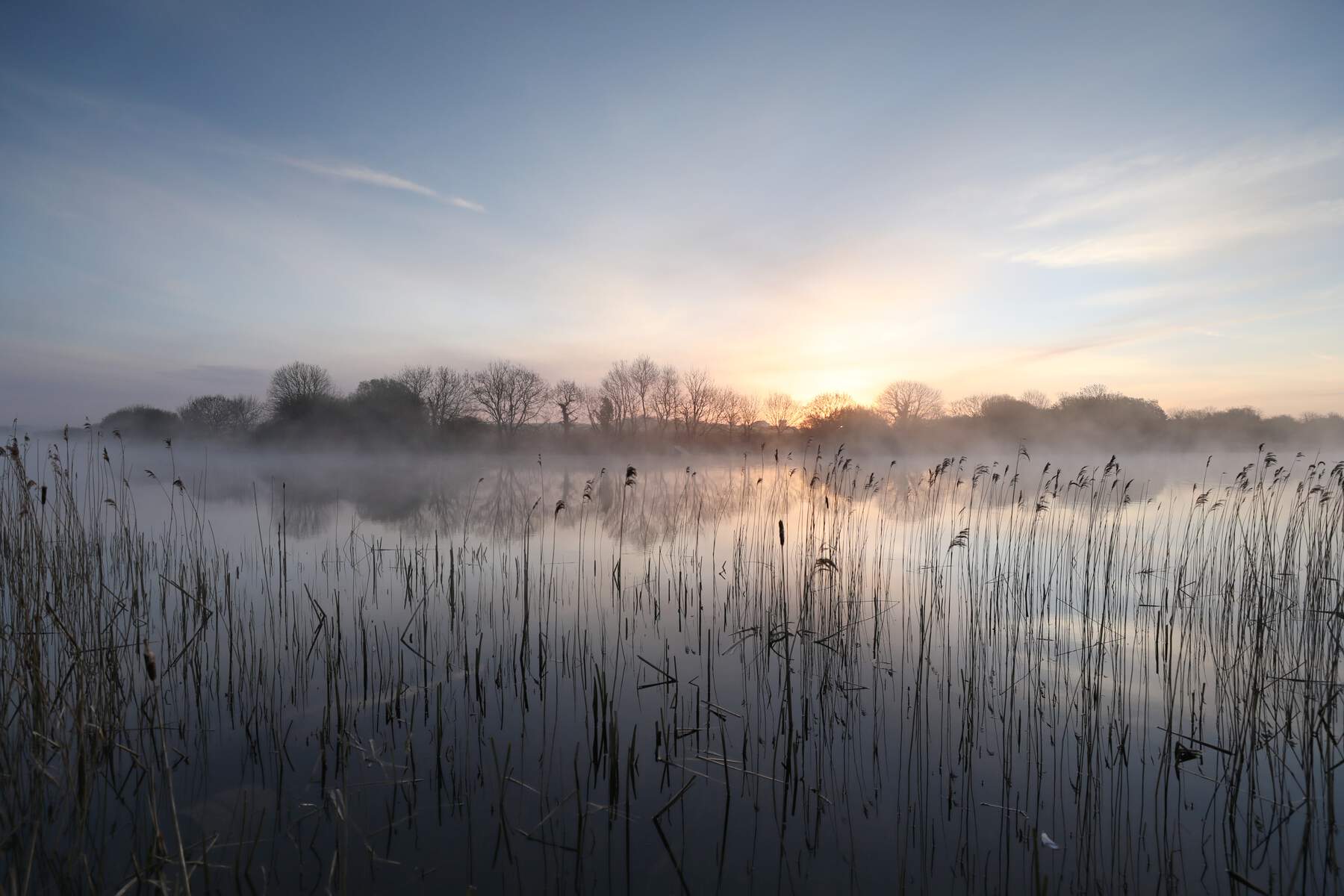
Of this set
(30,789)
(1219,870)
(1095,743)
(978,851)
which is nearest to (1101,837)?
(1219,870)

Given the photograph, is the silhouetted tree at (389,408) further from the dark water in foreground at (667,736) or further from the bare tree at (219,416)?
the dark water in foreground at (667,736)

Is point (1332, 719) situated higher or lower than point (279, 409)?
lower

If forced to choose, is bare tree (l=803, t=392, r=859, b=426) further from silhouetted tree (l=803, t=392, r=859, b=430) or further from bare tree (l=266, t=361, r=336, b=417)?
bare tree (l=266, t=361, r=336, b=417)

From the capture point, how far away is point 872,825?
2852mm

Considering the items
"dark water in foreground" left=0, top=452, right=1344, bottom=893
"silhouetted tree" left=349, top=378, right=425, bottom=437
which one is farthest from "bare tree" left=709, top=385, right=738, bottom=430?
"dark water in foreground" left=0, top=452, right=1344, bottom=893

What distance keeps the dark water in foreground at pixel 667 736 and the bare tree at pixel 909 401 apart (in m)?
51.5

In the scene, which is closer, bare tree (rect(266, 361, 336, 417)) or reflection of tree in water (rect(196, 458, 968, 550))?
reflection of tree in water (rect(196, 458, 968, 550))

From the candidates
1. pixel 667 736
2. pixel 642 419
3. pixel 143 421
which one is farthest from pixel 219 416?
pixel 667 736

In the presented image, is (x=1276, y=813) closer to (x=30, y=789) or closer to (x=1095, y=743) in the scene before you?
(x=1095, y=743)

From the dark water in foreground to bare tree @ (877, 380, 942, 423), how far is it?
5146cm

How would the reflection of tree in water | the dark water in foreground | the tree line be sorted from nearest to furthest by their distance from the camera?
the dark water in foreground
the reflection of tree in water
the tree line

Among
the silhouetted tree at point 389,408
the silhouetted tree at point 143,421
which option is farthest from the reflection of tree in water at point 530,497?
the silhouetted tree at point 143,421

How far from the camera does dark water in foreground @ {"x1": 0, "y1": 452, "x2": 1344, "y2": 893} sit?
257 centimetres

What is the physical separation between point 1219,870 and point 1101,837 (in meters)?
0.41
